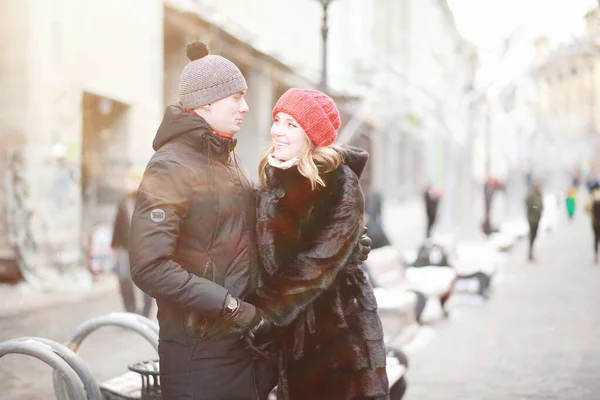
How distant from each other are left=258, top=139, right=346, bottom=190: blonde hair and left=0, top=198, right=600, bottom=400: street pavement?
8.58ft

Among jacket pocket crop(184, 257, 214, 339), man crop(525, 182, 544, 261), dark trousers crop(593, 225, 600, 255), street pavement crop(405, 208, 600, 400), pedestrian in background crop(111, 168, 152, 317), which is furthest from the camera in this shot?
man crop(525, 182, 544, 261)

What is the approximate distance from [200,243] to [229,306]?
0.26m

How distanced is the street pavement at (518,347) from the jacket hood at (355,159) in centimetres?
382

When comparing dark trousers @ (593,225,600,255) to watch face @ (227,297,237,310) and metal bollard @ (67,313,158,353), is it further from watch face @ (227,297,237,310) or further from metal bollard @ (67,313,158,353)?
watch face @ (227,297,237,310)

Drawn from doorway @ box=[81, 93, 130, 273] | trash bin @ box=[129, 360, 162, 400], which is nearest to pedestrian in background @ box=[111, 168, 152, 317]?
doorway @ box=[81, 93, 130, 273]

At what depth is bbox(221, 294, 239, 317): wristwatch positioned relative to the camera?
3.37 meters

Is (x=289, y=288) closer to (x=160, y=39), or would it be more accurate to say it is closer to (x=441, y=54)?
(x=160, y=39)

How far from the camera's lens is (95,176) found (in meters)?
18.0

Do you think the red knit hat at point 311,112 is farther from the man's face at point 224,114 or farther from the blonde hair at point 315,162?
the man's face at point 224,114

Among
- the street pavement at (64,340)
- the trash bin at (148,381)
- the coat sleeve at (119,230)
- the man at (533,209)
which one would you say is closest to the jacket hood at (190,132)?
the trash bin at (148,381)

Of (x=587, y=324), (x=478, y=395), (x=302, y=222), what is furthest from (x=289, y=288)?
(x=587, y=324)

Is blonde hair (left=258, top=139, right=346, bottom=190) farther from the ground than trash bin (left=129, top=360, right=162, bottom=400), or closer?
farther from the ground

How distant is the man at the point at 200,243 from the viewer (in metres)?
3.34

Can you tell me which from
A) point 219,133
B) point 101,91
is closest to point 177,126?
point 219,133
